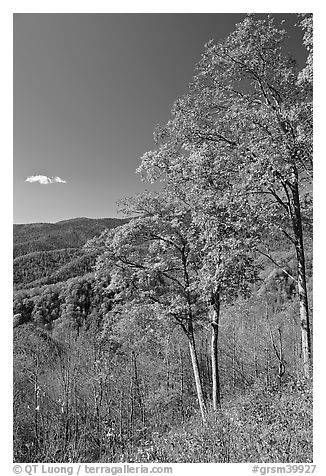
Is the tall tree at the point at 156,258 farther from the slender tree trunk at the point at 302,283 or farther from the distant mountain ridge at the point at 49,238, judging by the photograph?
the distant mountain ridge at the point at 49,238

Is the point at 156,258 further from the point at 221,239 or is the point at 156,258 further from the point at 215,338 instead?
the point at 221,239

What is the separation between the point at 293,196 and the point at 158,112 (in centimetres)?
301

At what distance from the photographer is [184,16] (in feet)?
17.7

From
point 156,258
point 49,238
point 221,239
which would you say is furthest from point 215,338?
point 49,238

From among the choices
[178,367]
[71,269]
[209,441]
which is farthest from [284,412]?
[71,269]

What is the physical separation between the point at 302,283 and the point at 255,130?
261 centimetres

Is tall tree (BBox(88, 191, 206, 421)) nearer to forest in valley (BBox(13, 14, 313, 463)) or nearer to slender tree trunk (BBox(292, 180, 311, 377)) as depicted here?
forest in valley (BBox(13, 14, 313, 463))

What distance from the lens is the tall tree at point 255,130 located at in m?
5.53

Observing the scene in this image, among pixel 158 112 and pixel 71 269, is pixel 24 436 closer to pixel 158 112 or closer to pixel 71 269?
pixel 158 112

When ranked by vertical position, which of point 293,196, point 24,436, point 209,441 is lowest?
point 24,436

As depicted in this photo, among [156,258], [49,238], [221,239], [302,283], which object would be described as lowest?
[302,283]

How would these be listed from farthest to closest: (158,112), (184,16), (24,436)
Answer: (24,436) → (158,112) → (184,16)

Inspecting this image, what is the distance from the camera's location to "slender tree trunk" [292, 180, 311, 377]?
6129 millimetres

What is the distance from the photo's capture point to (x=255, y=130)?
5.75 m
